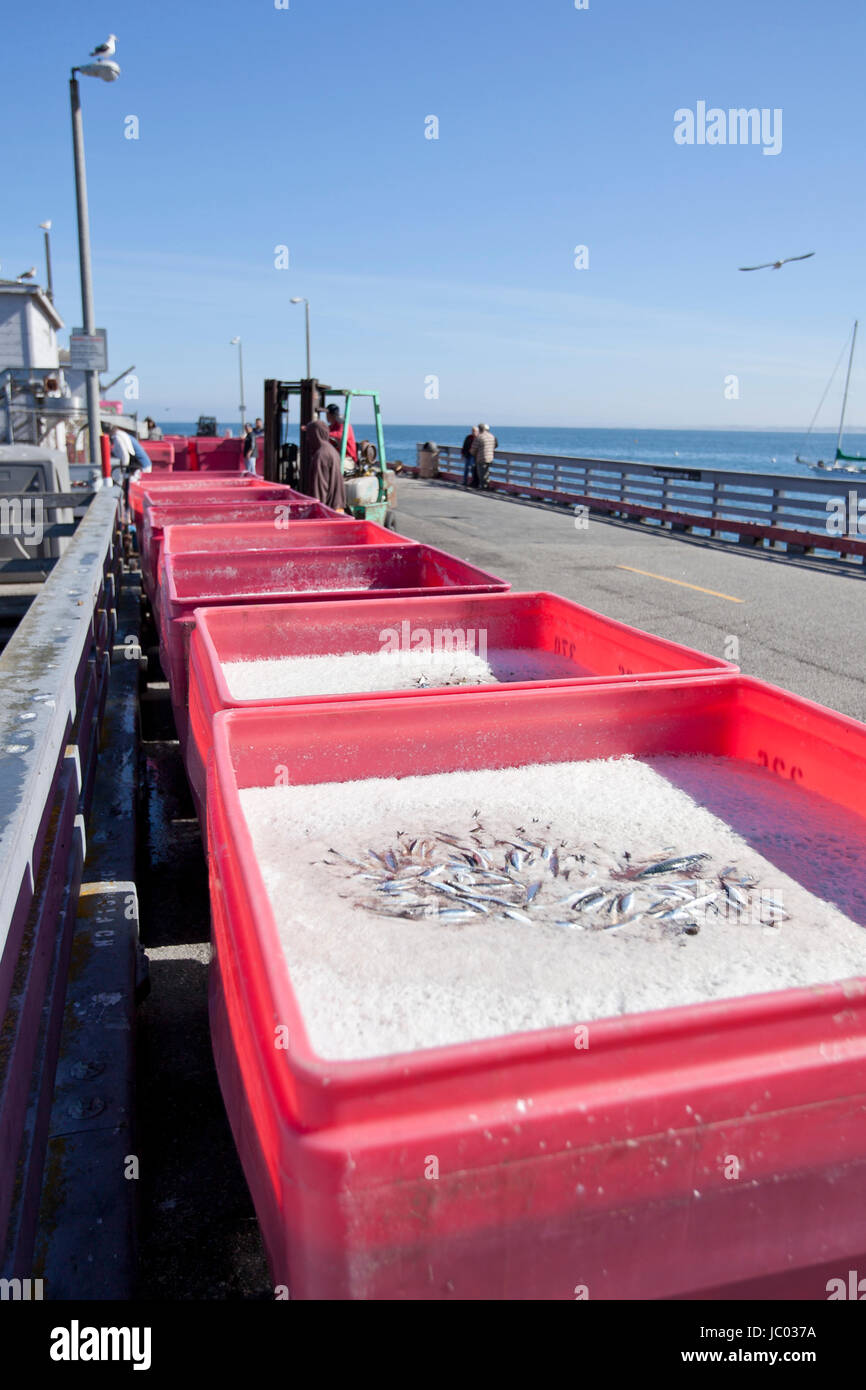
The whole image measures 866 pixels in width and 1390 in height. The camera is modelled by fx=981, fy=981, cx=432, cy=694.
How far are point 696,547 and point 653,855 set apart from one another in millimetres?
16385

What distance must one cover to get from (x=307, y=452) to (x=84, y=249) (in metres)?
5.75

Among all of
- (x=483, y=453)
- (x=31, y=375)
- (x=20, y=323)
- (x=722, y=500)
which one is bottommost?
(x=722, y=500)

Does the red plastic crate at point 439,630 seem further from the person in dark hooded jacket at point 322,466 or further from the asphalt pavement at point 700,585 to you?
the person in dark hooded jacket at point 322,466

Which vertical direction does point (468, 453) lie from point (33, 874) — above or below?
above

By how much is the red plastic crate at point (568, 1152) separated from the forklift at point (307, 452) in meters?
14.3

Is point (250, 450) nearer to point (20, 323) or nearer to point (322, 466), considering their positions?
point (20, 323)

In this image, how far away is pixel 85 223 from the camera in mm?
16531

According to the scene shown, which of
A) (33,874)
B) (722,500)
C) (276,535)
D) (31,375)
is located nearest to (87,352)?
(276,535)

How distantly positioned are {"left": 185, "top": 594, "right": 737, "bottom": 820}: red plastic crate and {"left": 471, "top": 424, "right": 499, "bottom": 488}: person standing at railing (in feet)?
86.6

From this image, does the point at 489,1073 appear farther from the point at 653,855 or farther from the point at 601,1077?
the point at 653,855

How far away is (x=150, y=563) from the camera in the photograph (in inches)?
323

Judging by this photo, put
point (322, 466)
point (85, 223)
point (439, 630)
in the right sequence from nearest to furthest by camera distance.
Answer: point (439, 630) → point (322, 466) → point (85, 223)

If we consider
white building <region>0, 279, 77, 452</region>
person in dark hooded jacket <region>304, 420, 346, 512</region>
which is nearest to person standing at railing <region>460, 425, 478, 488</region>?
white building <region>0, 279, 77, 452</region>
